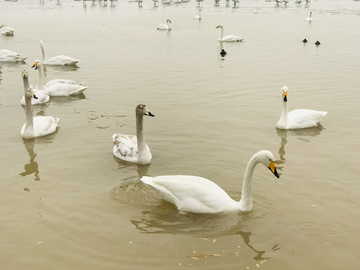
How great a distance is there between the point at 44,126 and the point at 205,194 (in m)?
5.27

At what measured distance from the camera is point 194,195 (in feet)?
21.0

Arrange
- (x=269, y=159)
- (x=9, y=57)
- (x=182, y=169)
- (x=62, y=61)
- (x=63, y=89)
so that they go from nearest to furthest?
(x=269, y=159)
(x=182, y=169)
(x=63, y=89)
(x=62, y=61)
(x=9, y=57)

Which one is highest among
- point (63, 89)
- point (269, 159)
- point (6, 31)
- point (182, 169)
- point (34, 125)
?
point (6, 31)

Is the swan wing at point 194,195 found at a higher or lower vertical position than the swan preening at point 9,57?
lower

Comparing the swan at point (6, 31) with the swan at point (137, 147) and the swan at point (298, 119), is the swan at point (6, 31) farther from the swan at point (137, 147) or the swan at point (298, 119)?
the swan at point (298, 119)

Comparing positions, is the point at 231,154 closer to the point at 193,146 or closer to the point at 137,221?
the point at 193,146

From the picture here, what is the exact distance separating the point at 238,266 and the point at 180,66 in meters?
13.7

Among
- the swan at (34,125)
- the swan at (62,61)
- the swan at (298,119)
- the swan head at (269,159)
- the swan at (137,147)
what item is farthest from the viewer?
the swan at (62,61)

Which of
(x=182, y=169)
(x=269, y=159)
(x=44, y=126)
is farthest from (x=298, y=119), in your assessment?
(x=44, y=126)

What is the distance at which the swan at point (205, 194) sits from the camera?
20.9ft

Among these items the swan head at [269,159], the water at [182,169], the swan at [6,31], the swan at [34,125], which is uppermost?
the swan at [6,31]

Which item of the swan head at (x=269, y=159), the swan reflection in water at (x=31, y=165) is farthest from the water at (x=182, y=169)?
the swan head at (x=269, y=159)

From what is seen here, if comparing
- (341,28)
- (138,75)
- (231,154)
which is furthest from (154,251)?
(341,28)

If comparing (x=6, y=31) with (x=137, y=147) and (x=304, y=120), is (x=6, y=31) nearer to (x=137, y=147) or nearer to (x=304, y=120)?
(x=137, y=147)
